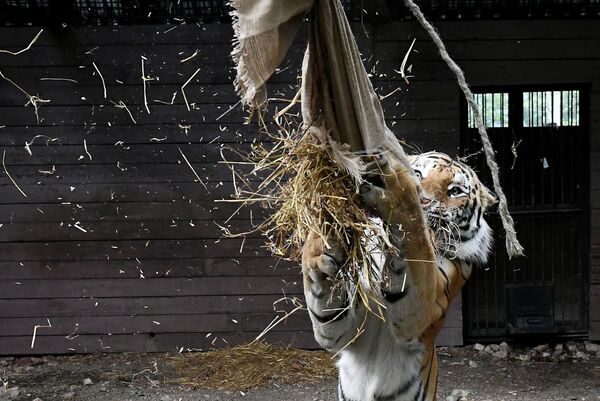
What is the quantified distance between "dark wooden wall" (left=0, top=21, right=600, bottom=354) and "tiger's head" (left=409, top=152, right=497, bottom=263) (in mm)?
3677

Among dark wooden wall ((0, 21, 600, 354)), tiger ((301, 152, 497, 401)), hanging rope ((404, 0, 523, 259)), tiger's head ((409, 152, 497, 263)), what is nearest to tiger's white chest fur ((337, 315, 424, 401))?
tiger ((301, 152, 497, 401))

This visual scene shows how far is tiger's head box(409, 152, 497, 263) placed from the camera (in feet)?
9.27

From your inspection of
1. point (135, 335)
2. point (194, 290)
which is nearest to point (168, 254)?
point (194, 290)

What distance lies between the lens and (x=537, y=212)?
6.98 meters

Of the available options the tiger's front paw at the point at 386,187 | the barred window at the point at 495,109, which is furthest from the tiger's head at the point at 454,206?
the barred window at the point at 495,109

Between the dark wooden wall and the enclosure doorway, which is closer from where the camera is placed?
the dark wooden wall

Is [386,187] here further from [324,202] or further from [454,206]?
[454,206]

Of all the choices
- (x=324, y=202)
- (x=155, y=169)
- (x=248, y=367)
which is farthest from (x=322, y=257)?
(x=155, y=169)

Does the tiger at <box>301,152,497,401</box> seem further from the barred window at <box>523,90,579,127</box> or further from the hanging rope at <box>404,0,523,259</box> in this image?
the barred window at <box>523,90,579,127</box>

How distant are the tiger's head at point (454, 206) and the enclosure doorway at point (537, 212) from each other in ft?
12.8

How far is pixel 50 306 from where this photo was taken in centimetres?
691

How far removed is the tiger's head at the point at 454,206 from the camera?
2826mm

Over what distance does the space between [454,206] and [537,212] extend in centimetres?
436

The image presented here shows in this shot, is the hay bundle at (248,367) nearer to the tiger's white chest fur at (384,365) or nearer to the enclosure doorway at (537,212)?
the enclosure doorway at (537,212)
